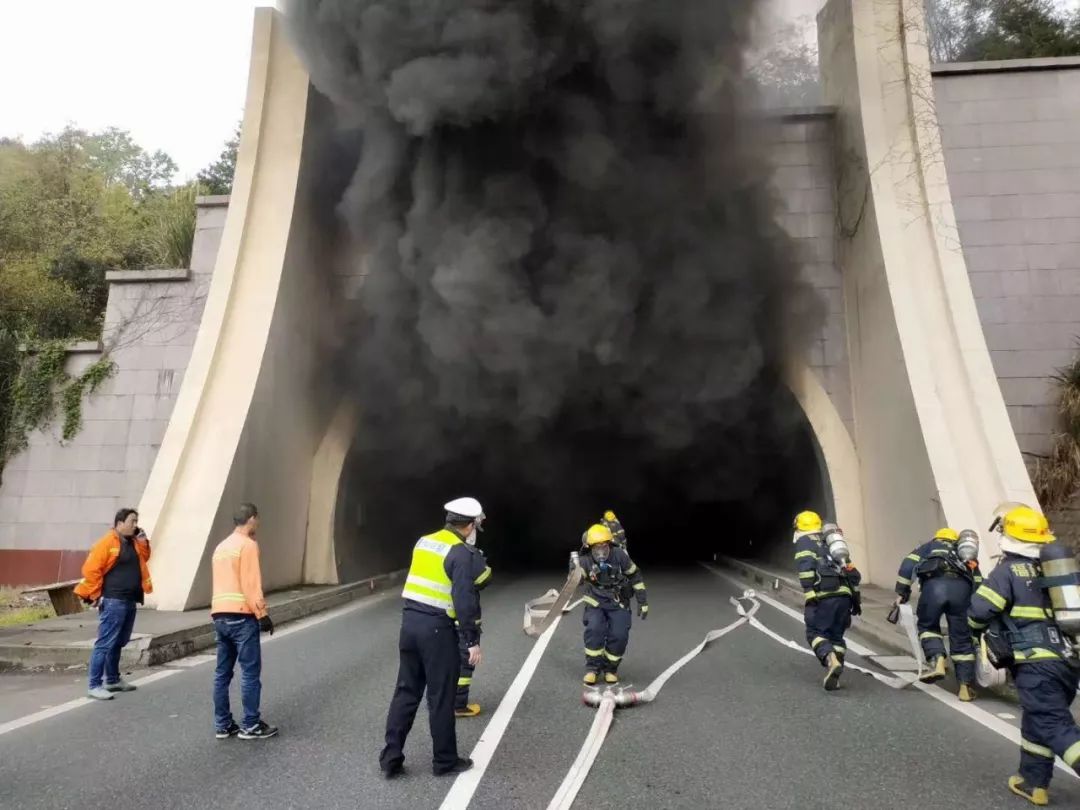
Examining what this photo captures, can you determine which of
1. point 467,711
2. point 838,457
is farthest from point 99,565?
point 838,457

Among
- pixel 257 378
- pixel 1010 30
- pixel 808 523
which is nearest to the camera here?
pixel 808 523

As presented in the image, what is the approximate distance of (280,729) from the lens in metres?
4.69

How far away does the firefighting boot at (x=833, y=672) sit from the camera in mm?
5621

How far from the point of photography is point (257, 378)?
1023 centimetres

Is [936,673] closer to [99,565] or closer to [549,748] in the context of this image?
[549,748]

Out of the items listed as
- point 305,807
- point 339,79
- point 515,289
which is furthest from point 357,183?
point 305,807

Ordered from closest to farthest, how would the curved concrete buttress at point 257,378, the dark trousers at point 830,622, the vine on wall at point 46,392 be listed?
the dark trousers at point 830,622, the curved concrete buttress at point 257,378, the vine on wall at point 46,392

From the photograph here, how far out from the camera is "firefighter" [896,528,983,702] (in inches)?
222

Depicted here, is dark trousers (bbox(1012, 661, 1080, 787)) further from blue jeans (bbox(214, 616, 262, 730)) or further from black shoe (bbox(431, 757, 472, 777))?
blue jeans (bbox(214, 616, 262, 730))

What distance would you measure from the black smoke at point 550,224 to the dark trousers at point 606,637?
7.36 m

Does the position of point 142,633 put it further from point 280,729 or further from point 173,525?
point 280,729

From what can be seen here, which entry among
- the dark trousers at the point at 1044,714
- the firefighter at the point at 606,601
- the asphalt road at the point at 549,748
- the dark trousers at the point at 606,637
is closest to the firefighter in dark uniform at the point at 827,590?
the asphalt road at the point at 549,748

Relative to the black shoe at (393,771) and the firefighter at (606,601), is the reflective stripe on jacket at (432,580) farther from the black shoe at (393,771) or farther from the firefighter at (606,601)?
the firefighter at (606,601)

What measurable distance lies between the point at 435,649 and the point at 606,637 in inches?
97.7
